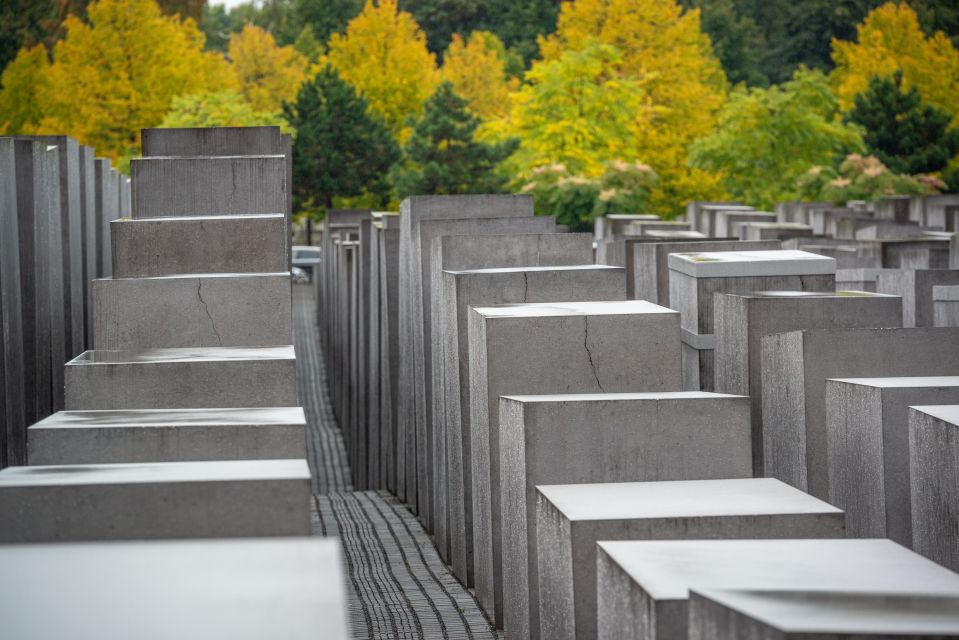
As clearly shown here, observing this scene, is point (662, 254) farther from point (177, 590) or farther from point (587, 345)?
point (177, 590)

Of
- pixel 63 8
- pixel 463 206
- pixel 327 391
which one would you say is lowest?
pixel 327 391

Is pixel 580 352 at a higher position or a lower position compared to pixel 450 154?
lower

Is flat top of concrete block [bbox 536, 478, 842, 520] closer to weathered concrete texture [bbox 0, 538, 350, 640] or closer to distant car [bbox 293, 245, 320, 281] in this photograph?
weathered concrete texture [bbox 0, 538, 350, 640]

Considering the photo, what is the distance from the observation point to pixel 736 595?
5.29 metres

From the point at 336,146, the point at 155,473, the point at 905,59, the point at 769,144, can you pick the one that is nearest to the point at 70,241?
the point at 155,473

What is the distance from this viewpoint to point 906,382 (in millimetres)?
8766

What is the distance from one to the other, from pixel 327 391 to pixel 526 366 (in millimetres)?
24973

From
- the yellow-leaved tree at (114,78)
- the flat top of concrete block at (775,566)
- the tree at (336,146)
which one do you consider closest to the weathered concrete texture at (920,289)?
the flat top of concrete block at (775,566)

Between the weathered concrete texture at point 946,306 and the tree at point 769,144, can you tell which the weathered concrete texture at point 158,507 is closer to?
the weathered concrete texture at point 946,306

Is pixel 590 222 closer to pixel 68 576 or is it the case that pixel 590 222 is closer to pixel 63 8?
pixel 63 8

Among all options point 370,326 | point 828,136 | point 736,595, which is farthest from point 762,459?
point 828,136

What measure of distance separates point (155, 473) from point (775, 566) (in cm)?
292

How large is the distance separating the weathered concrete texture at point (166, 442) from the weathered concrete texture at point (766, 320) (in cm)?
429

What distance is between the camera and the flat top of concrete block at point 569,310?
9.89 meters
